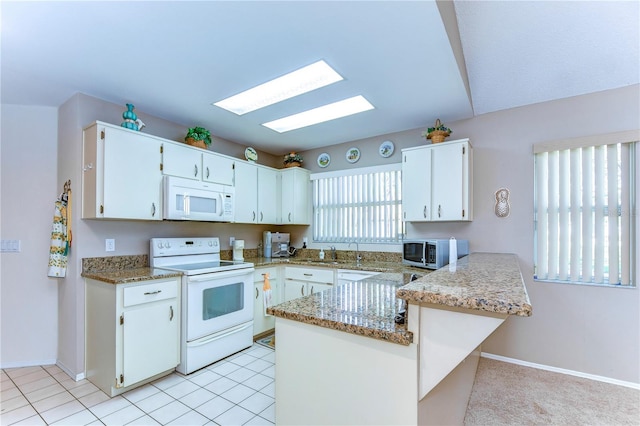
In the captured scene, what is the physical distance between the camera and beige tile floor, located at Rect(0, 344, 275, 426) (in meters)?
1.99

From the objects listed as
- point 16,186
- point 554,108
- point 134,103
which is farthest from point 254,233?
point 554,108

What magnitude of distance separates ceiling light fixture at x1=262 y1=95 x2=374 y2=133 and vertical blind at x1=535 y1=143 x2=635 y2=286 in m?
1.85

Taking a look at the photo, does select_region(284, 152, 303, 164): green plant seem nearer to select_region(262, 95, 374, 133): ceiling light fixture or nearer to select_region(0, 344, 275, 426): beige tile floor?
select_region(262, 95, 374, 133): ceiling light fixture

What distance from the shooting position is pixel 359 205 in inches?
157

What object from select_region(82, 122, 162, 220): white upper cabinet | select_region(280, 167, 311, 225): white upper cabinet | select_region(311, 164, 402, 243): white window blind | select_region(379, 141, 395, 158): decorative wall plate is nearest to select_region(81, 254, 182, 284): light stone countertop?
select_region(82, 122, 162, 220): white upper cabinet

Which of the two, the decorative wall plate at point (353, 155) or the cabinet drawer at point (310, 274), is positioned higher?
the decorative wall plate at point (353, 155)

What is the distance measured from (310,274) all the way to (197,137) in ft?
6.74

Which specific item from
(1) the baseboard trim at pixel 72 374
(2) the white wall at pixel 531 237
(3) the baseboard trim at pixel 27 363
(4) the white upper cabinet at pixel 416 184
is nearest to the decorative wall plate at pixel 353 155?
(4) the white upper cabinet at pixel 416 184

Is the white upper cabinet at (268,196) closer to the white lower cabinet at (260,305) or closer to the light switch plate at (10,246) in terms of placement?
the white lower cabinet at (260,305)

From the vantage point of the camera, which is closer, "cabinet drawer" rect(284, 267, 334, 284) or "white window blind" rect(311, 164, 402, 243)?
"cabinet drawer" rect(284, 267, 334, 284)

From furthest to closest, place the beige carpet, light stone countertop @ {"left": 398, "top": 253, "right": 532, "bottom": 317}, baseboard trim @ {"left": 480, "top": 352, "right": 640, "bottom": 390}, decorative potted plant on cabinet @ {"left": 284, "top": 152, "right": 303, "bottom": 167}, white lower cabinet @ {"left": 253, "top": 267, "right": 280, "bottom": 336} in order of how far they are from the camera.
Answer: decorative potted plant on cabinet @ {"left": 284, "top": 152, "right": 303, "bottom": 167} < white lower cabinet @ {"left": 253, "top": 267, "right": 280, "bottom": 336} < baseboard trim @ {"left": 480, "top": 352, "right": 640, "bottom": 390} < the beige carpet < light stone countertop @ {"left": 398, "top": 253, "right": 532, "bottom": 317}

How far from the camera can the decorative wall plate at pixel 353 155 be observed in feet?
13.1

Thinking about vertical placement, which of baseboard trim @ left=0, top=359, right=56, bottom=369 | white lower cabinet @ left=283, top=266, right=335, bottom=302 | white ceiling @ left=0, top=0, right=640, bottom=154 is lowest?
baseboard trim @ left=0, top=359, right=56, bottom=369

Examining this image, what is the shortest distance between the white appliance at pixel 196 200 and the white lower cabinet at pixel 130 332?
0.71 metres
